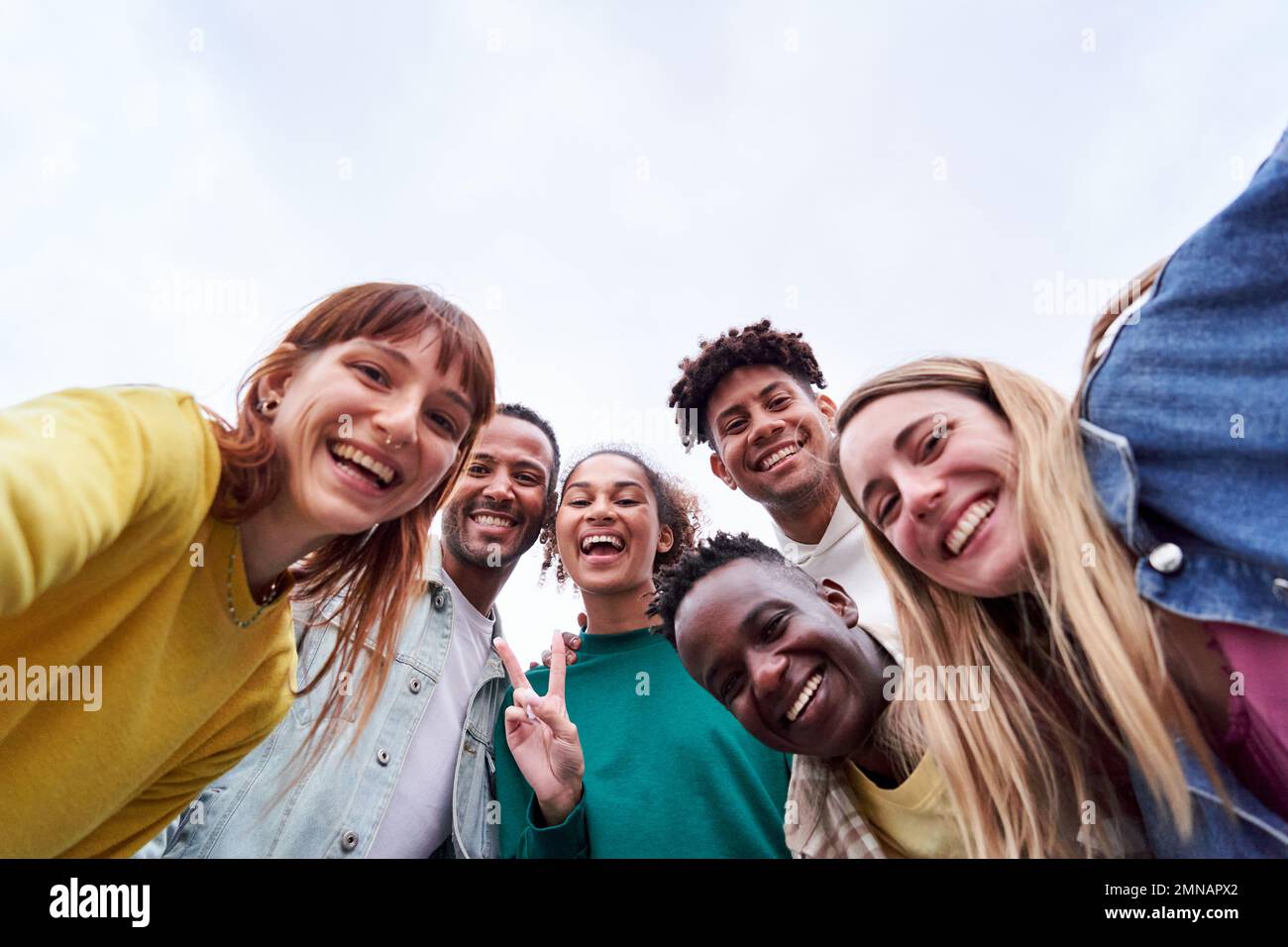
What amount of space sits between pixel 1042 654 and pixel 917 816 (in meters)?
0.56

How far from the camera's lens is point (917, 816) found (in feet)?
7.47

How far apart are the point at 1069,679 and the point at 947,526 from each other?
0.53 meters

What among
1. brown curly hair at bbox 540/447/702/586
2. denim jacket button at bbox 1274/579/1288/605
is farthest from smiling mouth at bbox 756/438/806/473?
denim jacket button at bbox 1274/579/1288/605

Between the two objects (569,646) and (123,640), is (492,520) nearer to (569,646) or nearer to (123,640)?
(569,646)

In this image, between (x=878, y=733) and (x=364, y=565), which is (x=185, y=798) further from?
(x=878, y=733)

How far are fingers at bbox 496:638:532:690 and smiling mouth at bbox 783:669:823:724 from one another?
2.77 feet

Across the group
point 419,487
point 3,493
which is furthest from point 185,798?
point 3,493

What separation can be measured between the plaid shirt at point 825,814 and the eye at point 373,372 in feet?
5.40

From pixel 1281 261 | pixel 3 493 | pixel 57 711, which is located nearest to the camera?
pixel 3 493

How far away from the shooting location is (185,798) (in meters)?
2.41

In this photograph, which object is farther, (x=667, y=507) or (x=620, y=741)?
(x=667, y=507)

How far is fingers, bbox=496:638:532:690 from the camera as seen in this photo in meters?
2.69

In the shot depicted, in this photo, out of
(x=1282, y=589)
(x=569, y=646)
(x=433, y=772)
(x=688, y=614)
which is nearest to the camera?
(x=1282, y=589)

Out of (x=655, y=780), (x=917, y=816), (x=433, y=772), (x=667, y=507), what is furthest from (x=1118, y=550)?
(x=433, y=772)
